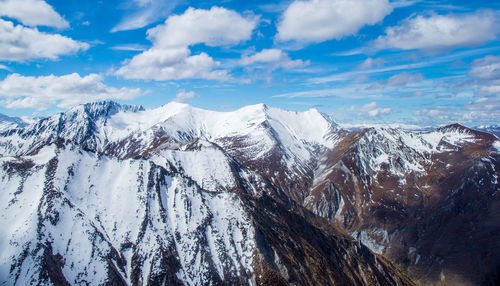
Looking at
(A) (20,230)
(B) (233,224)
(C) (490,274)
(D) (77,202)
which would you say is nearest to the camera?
(A) (20,230)

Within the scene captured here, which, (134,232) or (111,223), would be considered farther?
(134,232)

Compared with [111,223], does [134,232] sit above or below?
below

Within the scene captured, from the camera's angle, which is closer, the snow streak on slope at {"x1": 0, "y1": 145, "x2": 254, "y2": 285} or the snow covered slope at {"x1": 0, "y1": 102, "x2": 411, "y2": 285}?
the snow streak on slope at {"x1": 0, "y1": 145, "x2": 254, "y2": 285}

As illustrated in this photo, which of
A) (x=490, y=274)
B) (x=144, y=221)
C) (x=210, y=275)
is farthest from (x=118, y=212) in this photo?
(x=490, y=274)

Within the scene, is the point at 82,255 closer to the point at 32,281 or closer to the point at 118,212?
the point at 32,281

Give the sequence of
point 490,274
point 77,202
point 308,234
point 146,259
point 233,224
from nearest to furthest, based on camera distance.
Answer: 1. point 146,259
2. point 77,202
3. point 233,224
4. point 308,234
5. point 490,274

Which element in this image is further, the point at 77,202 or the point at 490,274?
the point at 490,274

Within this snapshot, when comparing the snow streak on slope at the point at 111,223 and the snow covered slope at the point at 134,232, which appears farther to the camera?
the snow covered slope at the point at 134,232

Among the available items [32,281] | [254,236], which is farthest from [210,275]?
[32,281]

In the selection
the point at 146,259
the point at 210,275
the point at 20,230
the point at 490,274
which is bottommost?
the point at 490,274

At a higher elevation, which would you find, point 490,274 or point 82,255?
point 82,255
